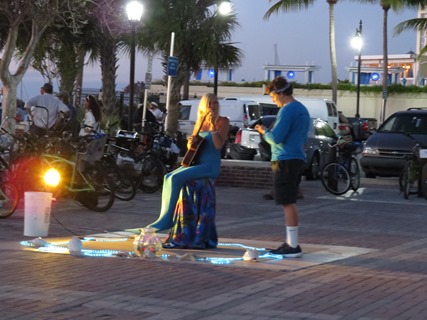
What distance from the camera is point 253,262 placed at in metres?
10.4

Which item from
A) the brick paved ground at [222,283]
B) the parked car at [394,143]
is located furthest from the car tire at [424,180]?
the brick paved ground at [222,283]

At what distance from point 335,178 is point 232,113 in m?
14.1

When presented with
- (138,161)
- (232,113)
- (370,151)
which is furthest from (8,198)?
(232,113)

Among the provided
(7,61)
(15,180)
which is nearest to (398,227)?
(15,180)

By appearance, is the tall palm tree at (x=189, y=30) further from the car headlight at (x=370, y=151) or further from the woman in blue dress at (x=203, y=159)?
the woman in blue dress at (x=203, y=159)

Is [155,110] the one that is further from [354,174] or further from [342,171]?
[342,171]

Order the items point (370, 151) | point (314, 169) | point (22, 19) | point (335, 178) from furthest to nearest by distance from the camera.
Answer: point (314, 169) → point (370, 151) → point (22, 19) → point (335, 178)

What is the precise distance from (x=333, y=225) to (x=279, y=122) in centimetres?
408

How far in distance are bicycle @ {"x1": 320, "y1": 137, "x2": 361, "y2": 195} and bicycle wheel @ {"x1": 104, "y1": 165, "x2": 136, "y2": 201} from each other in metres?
4.96

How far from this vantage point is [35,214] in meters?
12.1

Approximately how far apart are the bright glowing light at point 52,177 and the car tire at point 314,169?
9773mm

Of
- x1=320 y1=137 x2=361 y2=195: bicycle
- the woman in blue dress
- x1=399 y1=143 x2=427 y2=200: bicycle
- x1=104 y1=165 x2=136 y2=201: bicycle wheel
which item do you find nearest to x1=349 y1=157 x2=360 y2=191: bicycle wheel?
x1=320 y1=137 x2=361 y2=195: bicycle

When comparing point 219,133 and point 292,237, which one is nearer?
point 292,237

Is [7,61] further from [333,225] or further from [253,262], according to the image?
[253,262]
